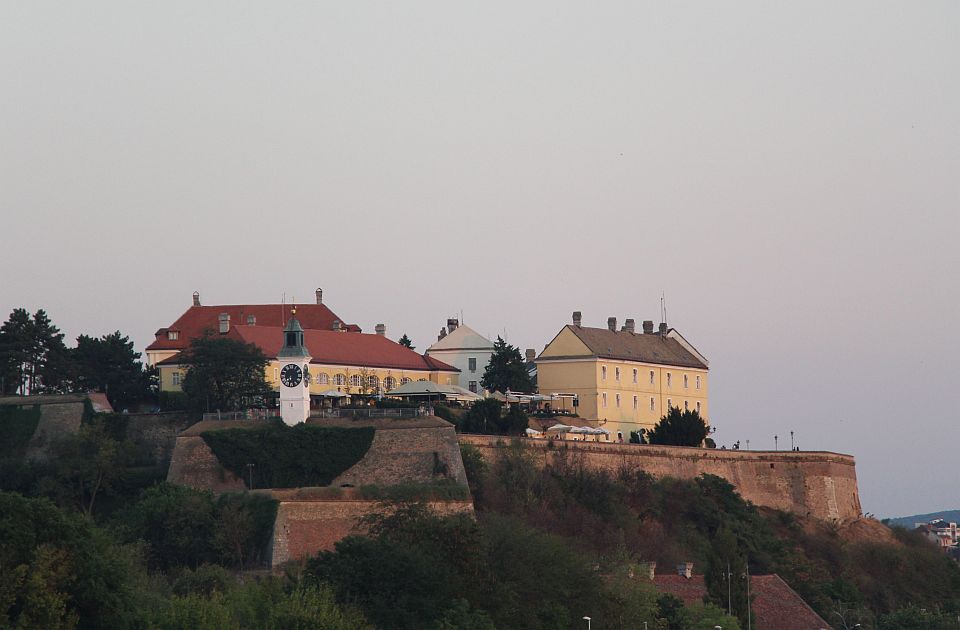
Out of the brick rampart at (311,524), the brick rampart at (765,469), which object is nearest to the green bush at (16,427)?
the brick rampart at (311,524)

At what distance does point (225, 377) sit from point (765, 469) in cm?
2546

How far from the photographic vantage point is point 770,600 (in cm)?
6506

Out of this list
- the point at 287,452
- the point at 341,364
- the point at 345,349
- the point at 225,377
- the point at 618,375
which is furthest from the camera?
the point at 618,375

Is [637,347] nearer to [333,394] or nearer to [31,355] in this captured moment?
[333,394]

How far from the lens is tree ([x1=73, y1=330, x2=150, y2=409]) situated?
267ft

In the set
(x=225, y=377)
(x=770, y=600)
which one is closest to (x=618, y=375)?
(x=225, y=377)

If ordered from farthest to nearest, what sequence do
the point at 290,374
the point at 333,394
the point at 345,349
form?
the point at 345,349 → the point at 333,394 → the point at 290,374

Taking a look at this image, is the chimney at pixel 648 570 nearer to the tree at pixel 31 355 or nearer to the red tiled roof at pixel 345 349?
the red tiled roof at pixel 345 349

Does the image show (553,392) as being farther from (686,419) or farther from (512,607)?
(512,607)

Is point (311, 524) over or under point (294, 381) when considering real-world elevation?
under

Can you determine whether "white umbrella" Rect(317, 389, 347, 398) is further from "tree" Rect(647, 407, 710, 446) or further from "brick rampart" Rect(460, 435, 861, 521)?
"tree" Rect(647, 407, 710, 446)

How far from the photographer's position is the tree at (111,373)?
81.4 m

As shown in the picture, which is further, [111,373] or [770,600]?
[111,373]

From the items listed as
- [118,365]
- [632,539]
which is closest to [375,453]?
[632,539]
